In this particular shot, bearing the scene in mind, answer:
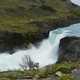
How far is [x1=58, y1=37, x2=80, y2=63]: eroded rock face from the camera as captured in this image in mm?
63675

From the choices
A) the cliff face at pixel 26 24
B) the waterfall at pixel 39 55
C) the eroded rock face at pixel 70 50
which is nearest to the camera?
the eroded rock face at pixel 70 50

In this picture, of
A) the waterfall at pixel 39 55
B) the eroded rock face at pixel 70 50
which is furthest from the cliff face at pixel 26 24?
the eroded rock face at pixel 70 50

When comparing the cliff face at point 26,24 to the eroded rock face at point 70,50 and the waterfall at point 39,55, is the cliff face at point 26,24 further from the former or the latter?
the eroded rock face at point 70,50

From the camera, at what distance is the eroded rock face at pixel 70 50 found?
209 feet

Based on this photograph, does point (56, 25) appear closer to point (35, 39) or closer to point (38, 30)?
point (38, 30)

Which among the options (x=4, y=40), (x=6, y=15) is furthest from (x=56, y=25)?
(x=4, y=40)

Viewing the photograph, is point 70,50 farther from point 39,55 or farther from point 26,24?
point 26,24

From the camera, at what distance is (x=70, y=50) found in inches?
2800

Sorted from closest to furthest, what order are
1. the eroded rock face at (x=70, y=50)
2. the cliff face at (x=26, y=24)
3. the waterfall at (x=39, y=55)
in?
1. the eroded rock face at (x=70, y=50)
2. the waterfall at (x=39, y=55)
3. the cliff face at (x=26, y=24)

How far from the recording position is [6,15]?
505 ft

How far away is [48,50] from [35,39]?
14.5 meters

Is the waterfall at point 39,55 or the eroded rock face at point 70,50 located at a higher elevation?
the eroded rock face at point 70,50

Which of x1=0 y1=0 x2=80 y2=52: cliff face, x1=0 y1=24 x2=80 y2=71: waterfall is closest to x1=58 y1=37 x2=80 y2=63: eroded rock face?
x1=0 y1=24 x2=80 y2=71: waterfall

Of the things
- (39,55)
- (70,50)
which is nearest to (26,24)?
(39,55)
